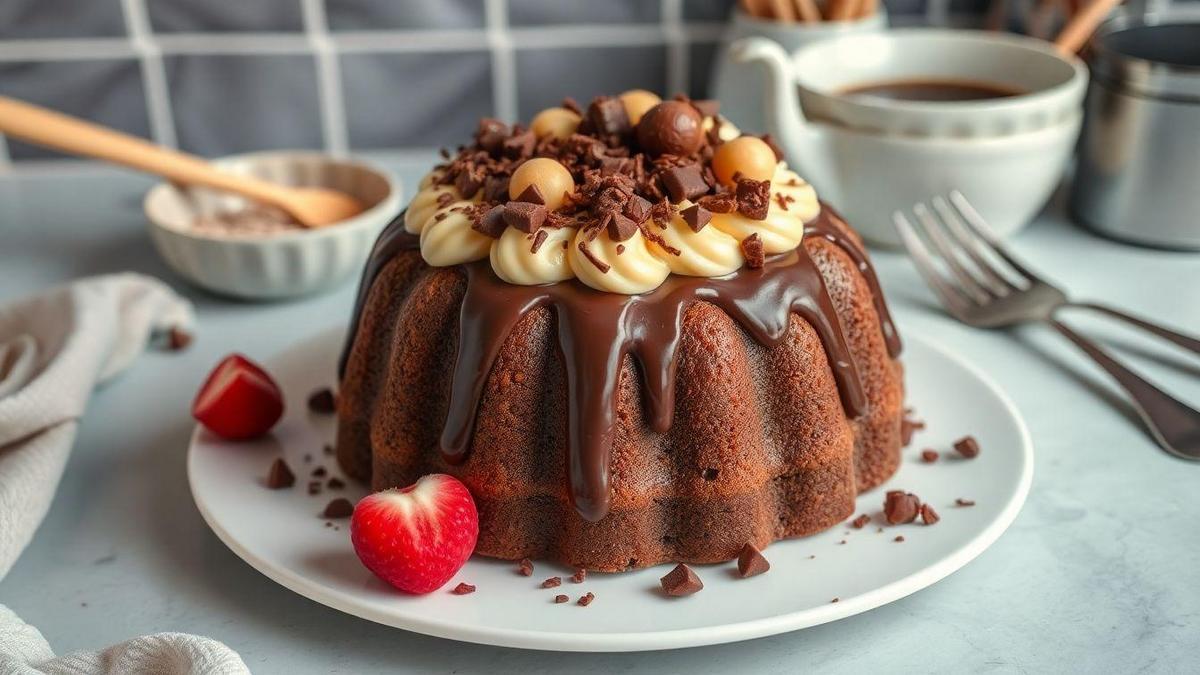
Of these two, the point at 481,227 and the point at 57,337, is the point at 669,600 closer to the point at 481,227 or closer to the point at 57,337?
the point at 481,227

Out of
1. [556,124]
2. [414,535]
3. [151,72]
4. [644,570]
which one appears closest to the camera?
[414,535]

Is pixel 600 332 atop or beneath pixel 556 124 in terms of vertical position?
beneath

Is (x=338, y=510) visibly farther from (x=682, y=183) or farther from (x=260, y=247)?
(x=260, y=247)

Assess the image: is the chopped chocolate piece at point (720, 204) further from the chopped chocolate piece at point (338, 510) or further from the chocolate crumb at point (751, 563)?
the chopped chocolate piece at point (338, 510)

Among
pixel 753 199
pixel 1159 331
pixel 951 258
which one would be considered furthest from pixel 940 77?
pixel 753 199

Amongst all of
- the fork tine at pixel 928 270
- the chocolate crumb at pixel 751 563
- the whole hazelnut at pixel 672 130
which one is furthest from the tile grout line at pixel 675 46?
the chocolate crumb at pixel 751 563

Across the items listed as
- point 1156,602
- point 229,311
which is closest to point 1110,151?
point 1156,602
